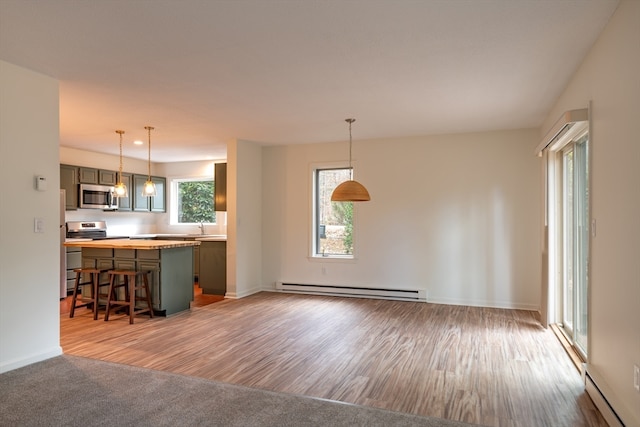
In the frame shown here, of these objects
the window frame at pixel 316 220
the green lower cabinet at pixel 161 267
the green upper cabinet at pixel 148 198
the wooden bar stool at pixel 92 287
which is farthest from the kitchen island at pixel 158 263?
the green upper cabinet at pixel 148 198

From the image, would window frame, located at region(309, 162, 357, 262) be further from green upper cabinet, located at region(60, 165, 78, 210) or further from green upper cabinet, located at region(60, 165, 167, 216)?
green upper cabinet, located at region(60, 165, 78, 210)

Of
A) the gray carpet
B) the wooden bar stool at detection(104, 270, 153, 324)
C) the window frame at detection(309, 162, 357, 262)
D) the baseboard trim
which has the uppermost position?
the window frame at detection(309, 162, 357, 262)

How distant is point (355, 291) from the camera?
247 inches

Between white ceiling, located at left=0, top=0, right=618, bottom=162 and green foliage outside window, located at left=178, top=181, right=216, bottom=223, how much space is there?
3.36m

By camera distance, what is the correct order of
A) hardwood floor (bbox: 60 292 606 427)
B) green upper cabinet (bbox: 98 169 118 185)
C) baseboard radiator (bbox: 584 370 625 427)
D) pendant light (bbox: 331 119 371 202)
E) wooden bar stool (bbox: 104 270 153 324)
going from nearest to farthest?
baseboard radiator (bbox: 584 370 625 427) < hardwood floor (bbox: 60 292 606 427) < wooden bar stool (bbox: 104 270 153 324) < pendant light (bbox: 331 119 371 202) < green upper cabinet (bbox: 98 169 118 185)

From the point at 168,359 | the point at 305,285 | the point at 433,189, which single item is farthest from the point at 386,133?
the point at 168,359

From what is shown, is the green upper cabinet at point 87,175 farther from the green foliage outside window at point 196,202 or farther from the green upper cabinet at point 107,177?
the green foliage outside window at point 196,202

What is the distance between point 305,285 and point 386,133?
9.02ft

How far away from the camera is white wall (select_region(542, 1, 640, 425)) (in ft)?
6.95

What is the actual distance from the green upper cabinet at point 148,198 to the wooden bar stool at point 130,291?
3078 mm

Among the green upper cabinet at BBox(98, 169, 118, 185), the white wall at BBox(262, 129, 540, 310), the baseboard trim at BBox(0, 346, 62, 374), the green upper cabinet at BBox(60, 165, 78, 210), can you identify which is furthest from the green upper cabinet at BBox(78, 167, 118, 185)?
the baseboard trim at BBox(0, 346, 62, 374)

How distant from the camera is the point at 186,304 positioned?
17.6 ft

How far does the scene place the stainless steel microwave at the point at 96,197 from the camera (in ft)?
→ 22.3

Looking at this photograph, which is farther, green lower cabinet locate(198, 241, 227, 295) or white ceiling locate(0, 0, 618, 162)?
green lower cabinet locate(198, 241, 227, 295)
